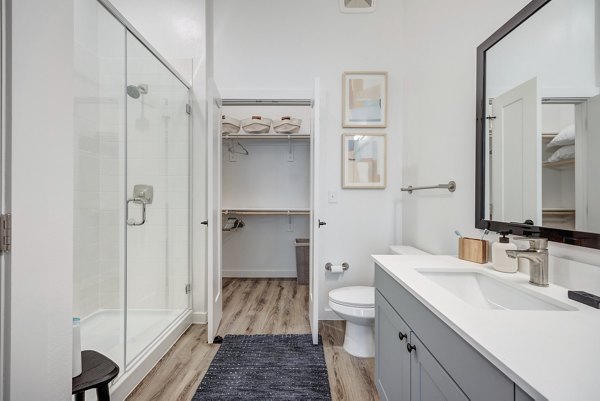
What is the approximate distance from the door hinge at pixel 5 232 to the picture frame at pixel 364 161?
202cm

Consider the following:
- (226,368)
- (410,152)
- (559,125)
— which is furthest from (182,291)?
(559,125)

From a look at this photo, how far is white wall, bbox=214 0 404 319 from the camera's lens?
2381 mm

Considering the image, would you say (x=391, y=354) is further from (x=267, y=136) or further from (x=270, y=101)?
(x=267, y=136)

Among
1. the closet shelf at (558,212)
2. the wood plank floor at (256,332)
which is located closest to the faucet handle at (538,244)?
the closet shelf at (558,212)

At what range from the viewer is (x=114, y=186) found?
1759 millimetres

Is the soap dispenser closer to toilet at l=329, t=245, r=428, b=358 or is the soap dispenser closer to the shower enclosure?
toilet at l=329, t=245, r=428, b=358

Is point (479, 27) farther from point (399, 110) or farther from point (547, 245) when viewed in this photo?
point (547, 245)

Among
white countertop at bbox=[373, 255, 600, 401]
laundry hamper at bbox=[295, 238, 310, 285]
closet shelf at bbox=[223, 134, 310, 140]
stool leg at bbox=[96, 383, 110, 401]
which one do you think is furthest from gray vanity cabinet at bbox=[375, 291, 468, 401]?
closet shelf at bbox=[223, 134, 310, 140]

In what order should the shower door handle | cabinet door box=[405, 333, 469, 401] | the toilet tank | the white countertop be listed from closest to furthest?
1. the white countertop
2. cabinet door box=[405, 333, 469, 401]
3. the shower door handle
4. the toilet tank

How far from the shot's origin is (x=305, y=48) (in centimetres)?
239

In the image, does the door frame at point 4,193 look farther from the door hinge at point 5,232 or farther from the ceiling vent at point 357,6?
the ceiling vent at point 357,6

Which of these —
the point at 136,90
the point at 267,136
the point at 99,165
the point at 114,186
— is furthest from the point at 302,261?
the point at 136,90

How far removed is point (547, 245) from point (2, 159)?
162 centimetres

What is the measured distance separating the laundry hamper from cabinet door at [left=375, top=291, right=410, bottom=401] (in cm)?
193
